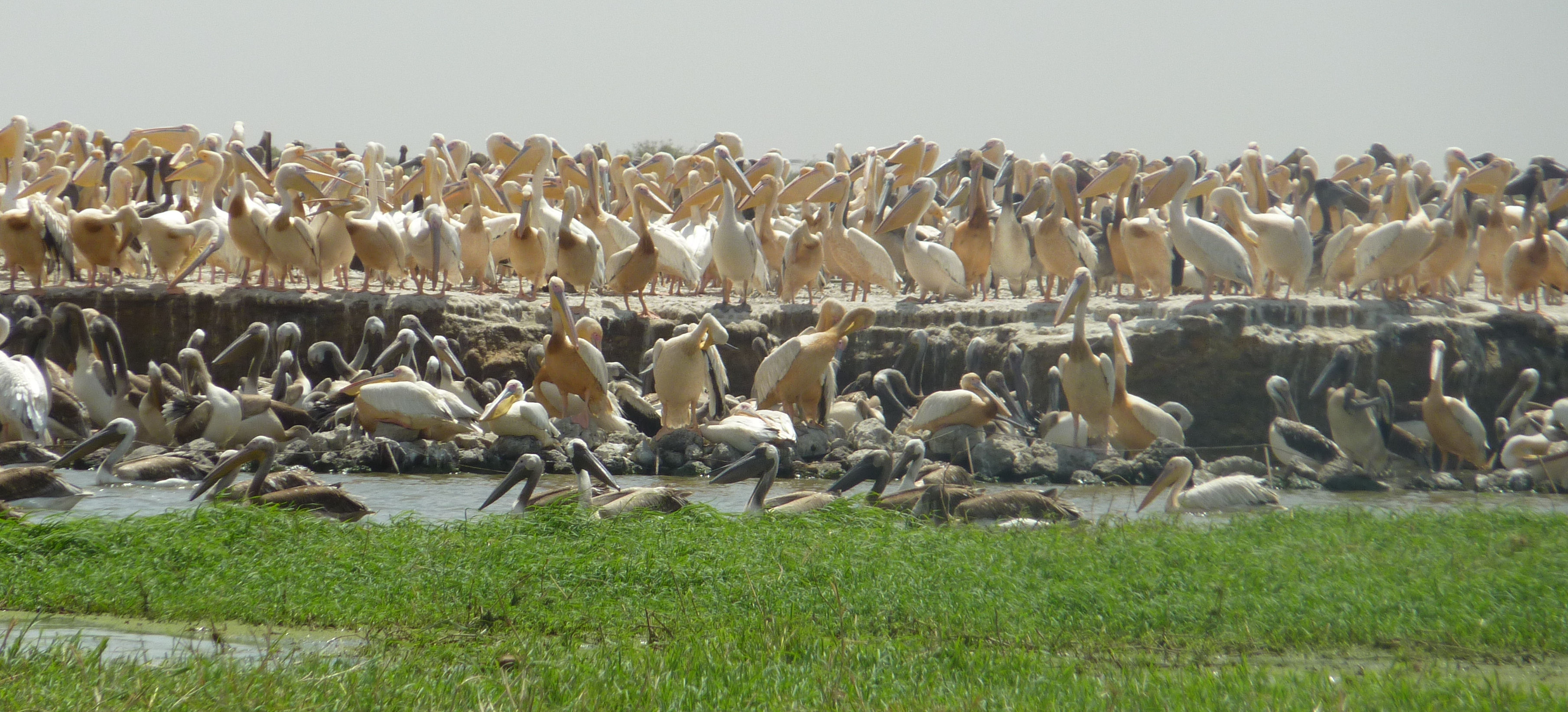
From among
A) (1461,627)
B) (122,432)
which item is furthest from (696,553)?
(122,432)

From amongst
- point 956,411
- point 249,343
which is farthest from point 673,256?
point 956,411

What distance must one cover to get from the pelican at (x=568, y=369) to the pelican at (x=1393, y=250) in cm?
856

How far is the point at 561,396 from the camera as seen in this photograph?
1239cm

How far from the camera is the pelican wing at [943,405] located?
12.0 meters

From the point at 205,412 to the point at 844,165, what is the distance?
51.5 feet

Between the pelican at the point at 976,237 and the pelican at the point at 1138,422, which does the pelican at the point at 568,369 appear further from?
the pelican at the point at 976,237

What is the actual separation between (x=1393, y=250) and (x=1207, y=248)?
7.18 feet

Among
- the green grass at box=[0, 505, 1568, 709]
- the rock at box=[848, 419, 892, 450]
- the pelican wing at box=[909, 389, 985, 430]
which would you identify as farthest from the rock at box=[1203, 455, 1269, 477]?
the green grass at box=[0, 505, 1568, 709]

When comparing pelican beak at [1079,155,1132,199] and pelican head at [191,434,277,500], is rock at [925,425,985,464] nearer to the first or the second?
pelican head at [191,434,277,500]

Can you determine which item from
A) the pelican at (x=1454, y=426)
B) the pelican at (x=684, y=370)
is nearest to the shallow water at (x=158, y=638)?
the pelican at (x=684, y=370)

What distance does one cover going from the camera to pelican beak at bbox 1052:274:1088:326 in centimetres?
1298

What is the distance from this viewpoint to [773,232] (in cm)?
1798

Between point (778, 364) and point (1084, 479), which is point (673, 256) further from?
point (1084, 479)

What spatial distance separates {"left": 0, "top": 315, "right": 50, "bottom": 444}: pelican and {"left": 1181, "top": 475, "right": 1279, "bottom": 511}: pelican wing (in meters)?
8.53
